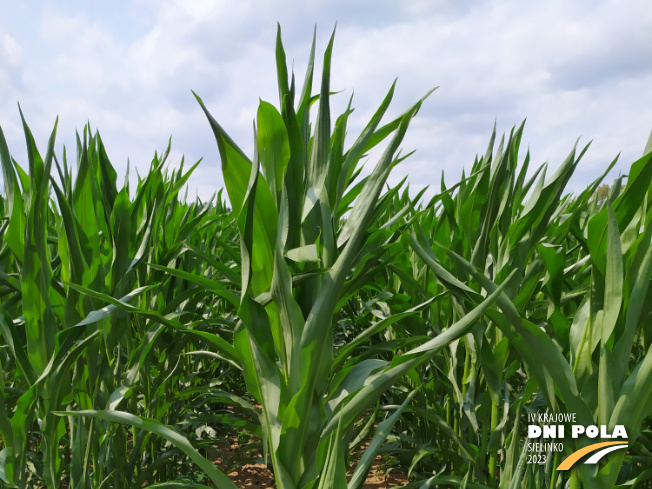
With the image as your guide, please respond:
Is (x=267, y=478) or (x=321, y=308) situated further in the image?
(x=267, y=478)

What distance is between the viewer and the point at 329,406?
1.01 metres

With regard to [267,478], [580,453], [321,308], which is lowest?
[267,478]

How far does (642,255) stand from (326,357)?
654mm

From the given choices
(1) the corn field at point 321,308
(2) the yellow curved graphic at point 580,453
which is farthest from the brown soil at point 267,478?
(2) the yellow curved graphic at point 580,453

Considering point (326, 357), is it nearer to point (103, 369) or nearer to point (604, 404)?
point (604, 404)

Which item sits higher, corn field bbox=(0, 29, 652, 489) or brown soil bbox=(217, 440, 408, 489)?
corn field bbox=(0, 29, 652, 489)

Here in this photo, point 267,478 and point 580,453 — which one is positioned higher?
point 580,453

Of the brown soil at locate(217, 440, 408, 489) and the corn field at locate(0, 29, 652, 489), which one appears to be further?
the brown soil at locate(217, 440, 408, 489)

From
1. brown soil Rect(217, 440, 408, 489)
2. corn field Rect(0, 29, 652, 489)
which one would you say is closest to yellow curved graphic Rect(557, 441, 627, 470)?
corn field Rect(0, 29, 652, 489)

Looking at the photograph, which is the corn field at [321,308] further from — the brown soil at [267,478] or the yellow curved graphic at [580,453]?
the brown soil at [267,478]

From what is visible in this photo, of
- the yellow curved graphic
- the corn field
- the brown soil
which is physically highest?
the corn field

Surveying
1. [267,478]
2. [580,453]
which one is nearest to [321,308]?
[580,453]

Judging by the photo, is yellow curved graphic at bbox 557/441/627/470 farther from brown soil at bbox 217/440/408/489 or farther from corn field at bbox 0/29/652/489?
brown soil at bbox 217/440/408/489

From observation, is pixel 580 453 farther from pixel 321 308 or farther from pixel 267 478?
pixel 267 478
